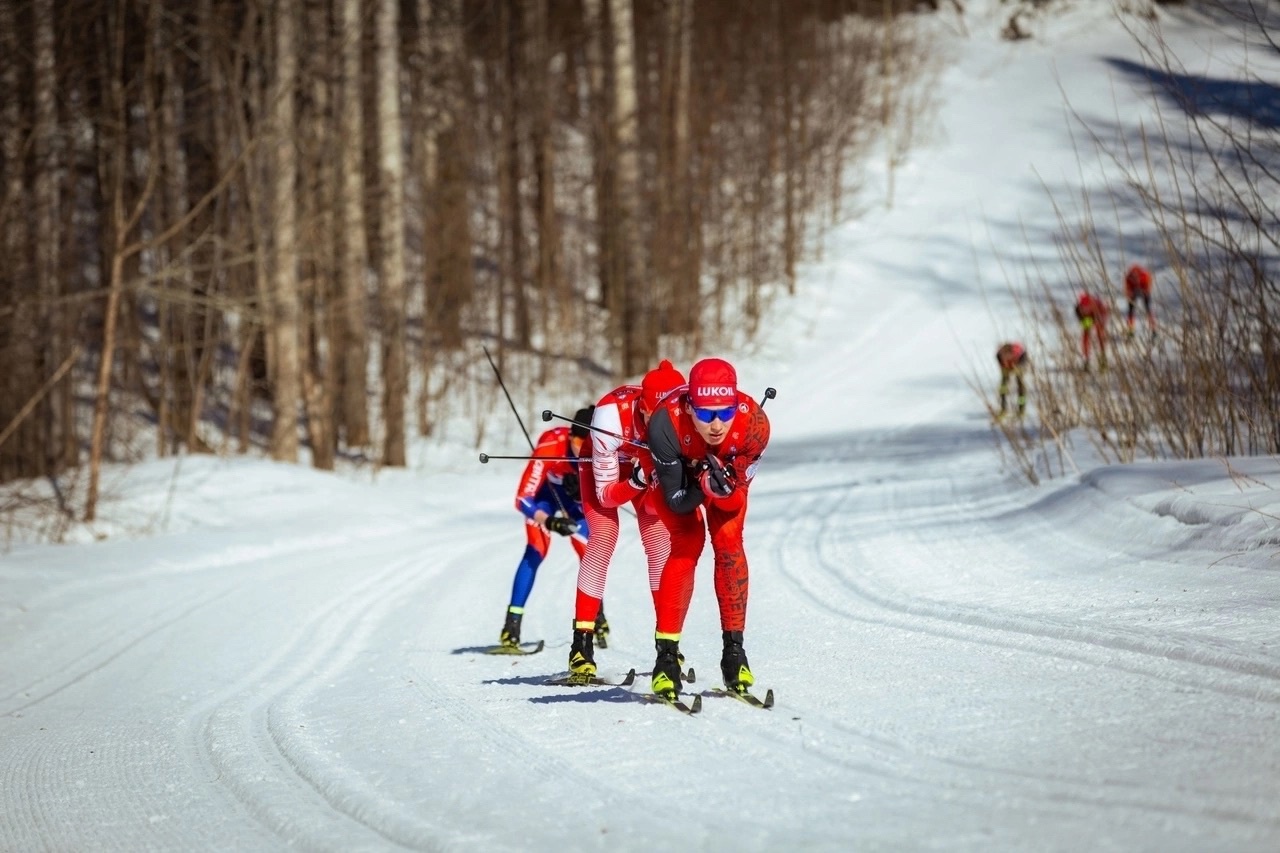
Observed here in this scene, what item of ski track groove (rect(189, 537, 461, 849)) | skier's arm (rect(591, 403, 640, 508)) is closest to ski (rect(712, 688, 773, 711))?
skier's arm (rect(591, 403, 640, 508))

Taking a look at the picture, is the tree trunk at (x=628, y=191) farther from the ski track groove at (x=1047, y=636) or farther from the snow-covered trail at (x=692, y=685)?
the ski track groove at (x=1047, y=636)

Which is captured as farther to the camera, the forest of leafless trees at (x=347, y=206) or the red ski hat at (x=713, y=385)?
the forest of leafless trees at (x=347, y=206)

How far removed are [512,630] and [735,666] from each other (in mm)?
2810

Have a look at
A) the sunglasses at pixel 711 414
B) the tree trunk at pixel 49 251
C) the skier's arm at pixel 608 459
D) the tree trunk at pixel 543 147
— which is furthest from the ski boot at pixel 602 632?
the tree trunk at pixel 543 147

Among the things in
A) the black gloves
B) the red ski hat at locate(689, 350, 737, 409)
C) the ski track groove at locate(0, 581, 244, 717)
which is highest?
the red ski hat at locate(689, 350, 737, 409)

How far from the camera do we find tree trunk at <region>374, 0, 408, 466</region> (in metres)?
21.5

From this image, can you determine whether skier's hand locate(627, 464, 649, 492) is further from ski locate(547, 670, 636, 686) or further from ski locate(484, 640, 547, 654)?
ski locate(484, 640, 547, 654)

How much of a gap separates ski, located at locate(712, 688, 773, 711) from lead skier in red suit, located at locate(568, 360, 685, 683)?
2.19 feet

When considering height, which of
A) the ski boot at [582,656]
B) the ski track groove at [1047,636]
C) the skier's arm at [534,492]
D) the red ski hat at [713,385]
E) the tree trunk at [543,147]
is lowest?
the ski boot at [582,656]

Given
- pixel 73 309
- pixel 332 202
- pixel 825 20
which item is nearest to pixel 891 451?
pixel 332 202

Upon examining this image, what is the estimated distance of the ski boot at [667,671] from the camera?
7.03 m

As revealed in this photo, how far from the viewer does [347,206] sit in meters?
21.8

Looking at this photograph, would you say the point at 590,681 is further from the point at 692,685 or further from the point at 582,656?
the point at 692,685

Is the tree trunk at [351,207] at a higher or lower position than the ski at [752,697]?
higher
